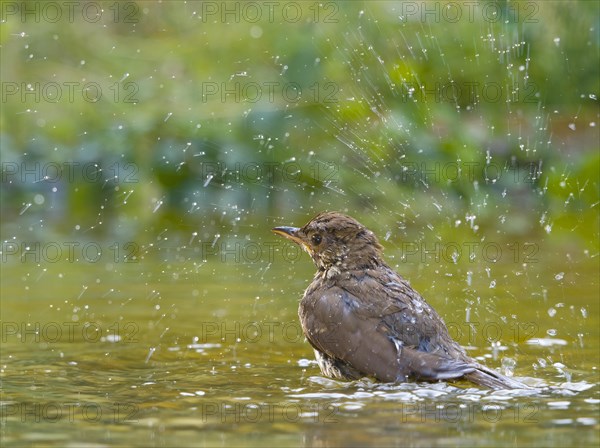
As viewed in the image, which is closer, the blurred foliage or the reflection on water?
the reflection on water

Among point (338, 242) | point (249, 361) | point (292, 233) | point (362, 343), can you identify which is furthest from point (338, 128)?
point (362, 343)

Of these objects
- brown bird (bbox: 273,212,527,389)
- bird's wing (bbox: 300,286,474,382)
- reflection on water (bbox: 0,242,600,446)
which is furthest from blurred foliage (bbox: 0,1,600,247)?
bird's wing (bbox: 300,286,474,382)

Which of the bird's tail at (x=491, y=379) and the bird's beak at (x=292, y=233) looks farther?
the bird's beak at (x=292, y=233)

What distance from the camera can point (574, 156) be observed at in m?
13.4

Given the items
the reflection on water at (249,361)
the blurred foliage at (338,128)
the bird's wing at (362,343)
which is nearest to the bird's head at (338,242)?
the bird's wing at (362,343)

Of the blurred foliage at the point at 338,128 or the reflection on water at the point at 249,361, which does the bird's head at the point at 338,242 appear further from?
the blurred foliage at the point at 338,128

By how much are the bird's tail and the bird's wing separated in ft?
0.13

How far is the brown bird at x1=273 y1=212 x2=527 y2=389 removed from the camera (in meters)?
6.58

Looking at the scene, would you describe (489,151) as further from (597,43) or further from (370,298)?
(370,298)

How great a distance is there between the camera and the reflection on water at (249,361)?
5.32 meters

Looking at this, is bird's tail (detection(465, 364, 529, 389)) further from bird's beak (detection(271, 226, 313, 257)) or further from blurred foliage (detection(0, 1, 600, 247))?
blurred foliage (detection(0, 1, 600, 247))

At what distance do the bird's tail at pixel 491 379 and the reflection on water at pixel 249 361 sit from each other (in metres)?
0.06

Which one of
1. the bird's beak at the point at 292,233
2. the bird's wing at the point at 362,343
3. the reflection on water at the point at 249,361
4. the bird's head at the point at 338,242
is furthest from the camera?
the bird's beak at the point at 292,233

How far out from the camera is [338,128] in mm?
13914
